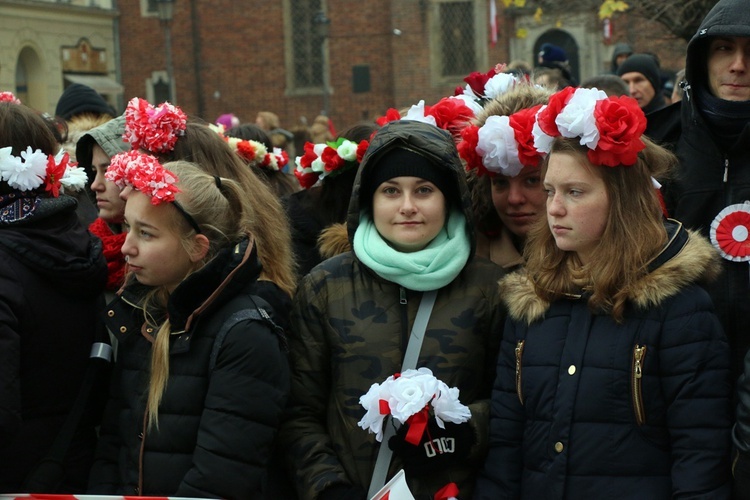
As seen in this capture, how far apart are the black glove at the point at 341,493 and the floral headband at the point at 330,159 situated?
6.71 ft

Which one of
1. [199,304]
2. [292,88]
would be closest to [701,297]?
[199,304]

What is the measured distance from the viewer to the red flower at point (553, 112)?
3486 mm

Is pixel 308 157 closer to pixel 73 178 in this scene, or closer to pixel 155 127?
pixel 155 127

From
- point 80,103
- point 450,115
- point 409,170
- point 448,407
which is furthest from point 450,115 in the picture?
point 80,103

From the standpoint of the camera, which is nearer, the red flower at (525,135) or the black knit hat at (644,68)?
Answer: the red flower at (525,135)

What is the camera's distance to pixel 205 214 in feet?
12.3

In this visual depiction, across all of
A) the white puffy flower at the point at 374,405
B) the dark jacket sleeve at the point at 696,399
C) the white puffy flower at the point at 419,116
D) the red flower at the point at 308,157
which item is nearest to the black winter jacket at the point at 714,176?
the dark jacket sleeve at the point at 696,399

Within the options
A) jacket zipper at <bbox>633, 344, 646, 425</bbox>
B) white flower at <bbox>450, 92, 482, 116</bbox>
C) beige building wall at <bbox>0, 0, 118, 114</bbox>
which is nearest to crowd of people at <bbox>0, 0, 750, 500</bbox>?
jacket zipper at <bbox>633, 344, 646, 425</bbox>

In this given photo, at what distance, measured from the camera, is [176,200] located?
12.1ft

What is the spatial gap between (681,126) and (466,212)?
1058mm

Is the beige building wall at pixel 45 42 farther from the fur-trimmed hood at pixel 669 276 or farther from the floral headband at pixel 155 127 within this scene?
the fur-trimmed hood at pixel 669 276

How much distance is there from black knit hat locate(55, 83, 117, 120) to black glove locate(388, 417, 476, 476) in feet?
17.4

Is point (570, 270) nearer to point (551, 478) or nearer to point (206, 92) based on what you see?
point (551, 478)

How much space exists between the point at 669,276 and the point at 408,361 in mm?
924
